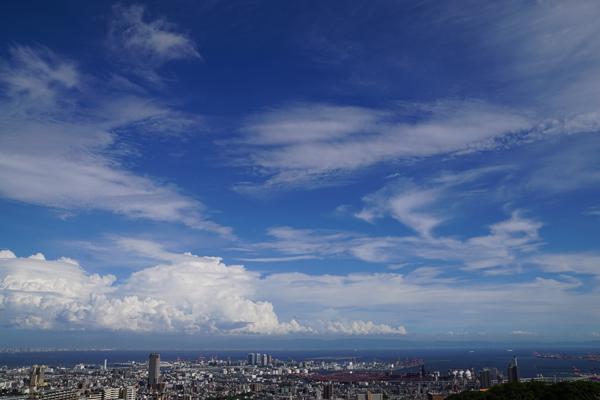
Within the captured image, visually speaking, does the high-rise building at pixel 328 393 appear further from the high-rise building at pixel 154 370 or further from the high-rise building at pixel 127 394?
the high-rise building at pixel 154 370

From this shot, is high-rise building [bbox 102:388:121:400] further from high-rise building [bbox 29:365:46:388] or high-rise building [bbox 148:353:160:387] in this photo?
high-rise building [bbox 148:353:160:387]

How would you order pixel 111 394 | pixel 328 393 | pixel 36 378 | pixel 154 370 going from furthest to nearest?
1. pixel 154 370
2. pixel 36 378
3. pixel 328 393
4. pixel 111 394

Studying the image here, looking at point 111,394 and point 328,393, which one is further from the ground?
point 111,394

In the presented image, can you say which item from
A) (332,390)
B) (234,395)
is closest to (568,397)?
(332,390)

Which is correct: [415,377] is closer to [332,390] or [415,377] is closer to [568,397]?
[332,390]

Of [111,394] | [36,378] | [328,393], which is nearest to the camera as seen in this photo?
[111,394]

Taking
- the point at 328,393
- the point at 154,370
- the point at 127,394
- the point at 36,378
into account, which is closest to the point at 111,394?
the point at 127,394

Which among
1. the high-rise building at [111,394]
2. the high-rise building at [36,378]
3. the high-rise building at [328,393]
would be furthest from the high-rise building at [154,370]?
the high-rise building at [328,393]

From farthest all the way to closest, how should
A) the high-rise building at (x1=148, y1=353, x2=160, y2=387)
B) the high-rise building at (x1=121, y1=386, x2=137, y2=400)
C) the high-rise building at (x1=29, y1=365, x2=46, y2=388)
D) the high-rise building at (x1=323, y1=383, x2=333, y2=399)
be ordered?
the high-rise building at (x1=148, y1=353, x2=160, y2=387) → the high-rise building at (x1=29, y1=365, x2=46, y2=388) → the high-rise building at (x1=323, y1=383, x2=333, y2=399) → the high-rise building at (x1=121, y1=386, x2=137, y2=400)

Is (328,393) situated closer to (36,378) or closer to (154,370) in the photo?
(154,370)

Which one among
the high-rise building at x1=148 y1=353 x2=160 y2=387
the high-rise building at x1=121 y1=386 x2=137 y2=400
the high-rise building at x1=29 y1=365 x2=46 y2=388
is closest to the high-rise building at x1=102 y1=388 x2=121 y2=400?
the high-rise building at x1=121 y1=386 x2=137 y2=400

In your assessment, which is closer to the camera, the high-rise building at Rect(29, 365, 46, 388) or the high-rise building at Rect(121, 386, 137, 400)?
the high-rise building at Rect(121, 386, 137, 400)

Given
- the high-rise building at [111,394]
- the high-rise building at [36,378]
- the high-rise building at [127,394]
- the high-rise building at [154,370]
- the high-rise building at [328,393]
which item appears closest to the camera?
the high-rise building at [111,394]
